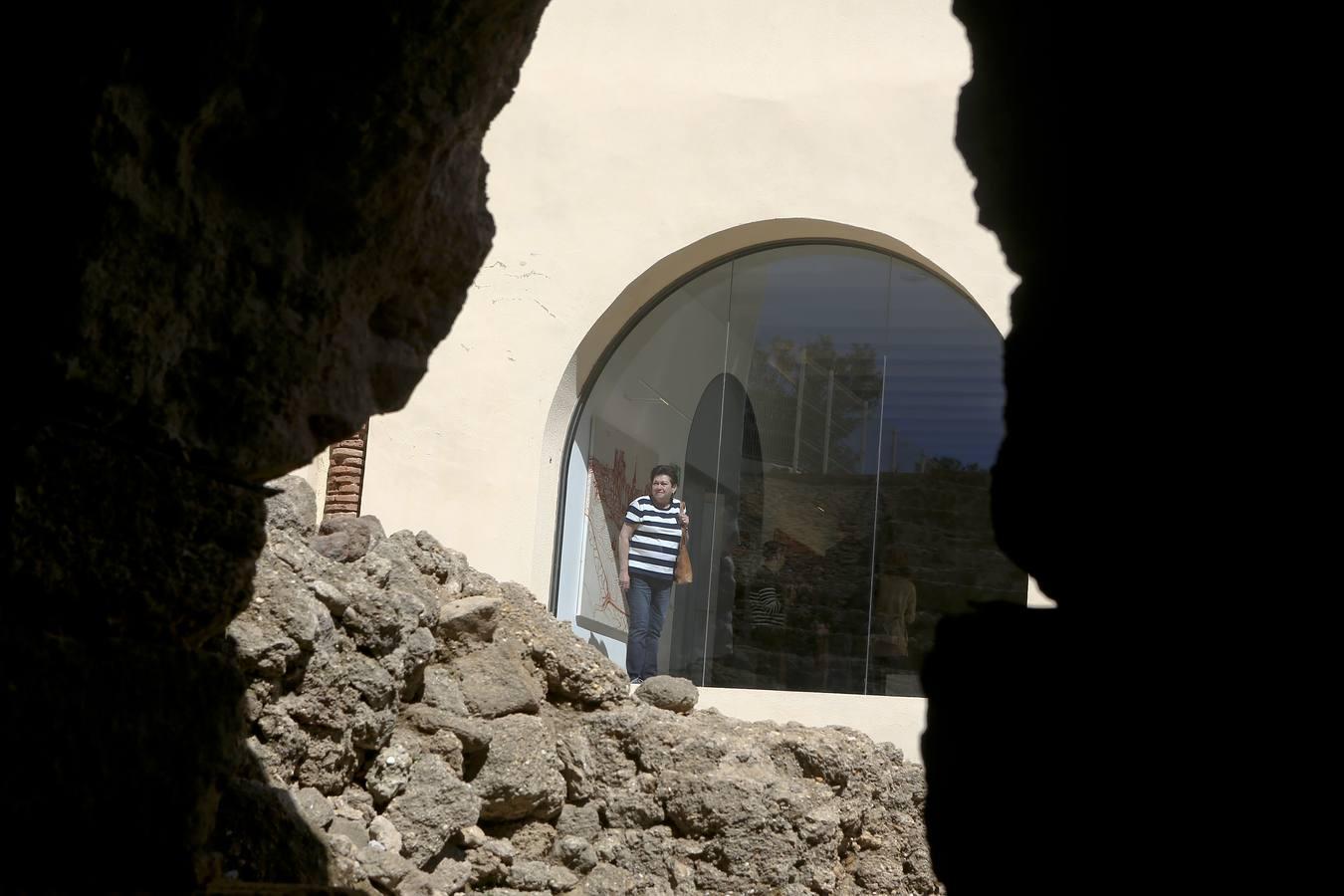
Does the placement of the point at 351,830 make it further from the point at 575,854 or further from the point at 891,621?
the point at 891,621

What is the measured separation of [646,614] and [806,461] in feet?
4.85

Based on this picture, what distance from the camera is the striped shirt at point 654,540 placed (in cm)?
880

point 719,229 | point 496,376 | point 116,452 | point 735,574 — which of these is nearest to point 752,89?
point 719,229

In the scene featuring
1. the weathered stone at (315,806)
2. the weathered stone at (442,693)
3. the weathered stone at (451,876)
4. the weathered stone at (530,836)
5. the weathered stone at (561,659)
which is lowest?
the weathered stone at (451,876)

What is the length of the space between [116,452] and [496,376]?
699 centimetres

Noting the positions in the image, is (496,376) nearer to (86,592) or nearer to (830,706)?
(830,706)

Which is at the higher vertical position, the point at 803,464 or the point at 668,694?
the point at 803,464

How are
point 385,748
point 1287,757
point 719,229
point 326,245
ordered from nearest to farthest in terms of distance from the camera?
point 1287,757 → point 326,245 → point 385,748 → point 719,229

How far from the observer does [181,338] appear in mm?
2477

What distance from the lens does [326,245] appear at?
281 centimetres

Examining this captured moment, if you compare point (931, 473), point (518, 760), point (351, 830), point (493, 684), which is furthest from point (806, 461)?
point (351, 830)

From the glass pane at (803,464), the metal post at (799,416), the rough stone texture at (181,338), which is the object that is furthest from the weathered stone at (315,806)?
the metal post at (799,416)

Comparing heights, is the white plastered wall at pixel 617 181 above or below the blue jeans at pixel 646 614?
above

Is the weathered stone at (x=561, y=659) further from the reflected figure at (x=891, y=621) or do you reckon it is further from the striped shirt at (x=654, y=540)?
the reflected figure at (x=891, y=621)
